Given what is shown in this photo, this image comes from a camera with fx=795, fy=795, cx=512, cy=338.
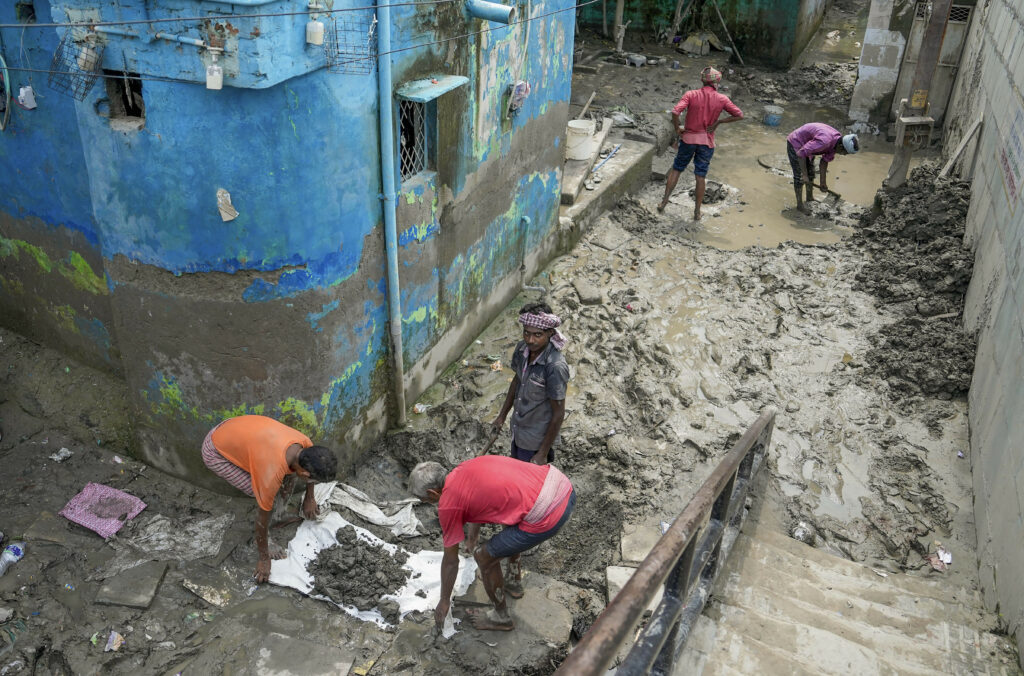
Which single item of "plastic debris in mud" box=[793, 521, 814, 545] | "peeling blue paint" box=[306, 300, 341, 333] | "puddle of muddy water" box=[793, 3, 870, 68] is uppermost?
"puddle of muddy water" box=[793, 3, 870, 68]

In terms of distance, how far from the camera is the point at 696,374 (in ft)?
23.9

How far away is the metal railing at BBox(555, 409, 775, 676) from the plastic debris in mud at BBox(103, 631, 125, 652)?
3.08 meters

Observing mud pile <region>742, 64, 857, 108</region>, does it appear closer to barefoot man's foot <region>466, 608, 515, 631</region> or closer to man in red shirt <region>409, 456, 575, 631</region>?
man in red shirt <region>409, 456, 575, 631</region>

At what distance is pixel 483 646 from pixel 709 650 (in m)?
1.37

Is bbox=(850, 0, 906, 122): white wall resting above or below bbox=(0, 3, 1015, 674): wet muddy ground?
above

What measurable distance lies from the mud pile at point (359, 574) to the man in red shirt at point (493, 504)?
Answer: 0.54m

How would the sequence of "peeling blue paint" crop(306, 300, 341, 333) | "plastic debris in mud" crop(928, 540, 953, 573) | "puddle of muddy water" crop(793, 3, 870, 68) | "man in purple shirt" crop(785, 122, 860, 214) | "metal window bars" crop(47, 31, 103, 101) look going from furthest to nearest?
"puddle of muddy water" crop(793, 3, 870, 68) → "man in purple shirt" crop(785, 122, 860, 214) → "plastic debris in mud" crop(928, 540, 953, 573) → "peeling blue paint" crop(306, 300, 341, 333) → "metal window bars" crop(47, 31, 103, 101)

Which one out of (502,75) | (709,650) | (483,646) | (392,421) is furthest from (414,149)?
(709,650)

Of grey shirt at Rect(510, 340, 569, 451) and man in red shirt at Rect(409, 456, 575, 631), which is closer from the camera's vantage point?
man in red shirt at Rect(409, 456, 575, 631)

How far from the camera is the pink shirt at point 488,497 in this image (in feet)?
13.3

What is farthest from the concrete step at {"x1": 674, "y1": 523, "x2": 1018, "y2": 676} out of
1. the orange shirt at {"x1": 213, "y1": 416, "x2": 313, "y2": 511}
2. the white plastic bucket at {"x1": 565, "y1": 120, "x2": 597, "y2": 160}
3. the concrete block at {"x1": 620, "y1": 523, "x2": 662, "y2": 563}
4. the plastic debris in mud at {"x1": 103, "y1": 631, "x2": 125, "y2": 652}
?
the white plastic bucket at {"x1": 565, "y1": 120, "x2": 597, "y2": 160}

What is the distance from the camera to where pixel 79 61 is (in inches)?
167

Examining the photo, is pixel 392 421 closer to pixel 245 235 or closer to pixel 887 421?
pixel 245 235

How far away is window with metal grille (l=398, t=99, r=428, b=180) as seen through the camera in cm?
569
